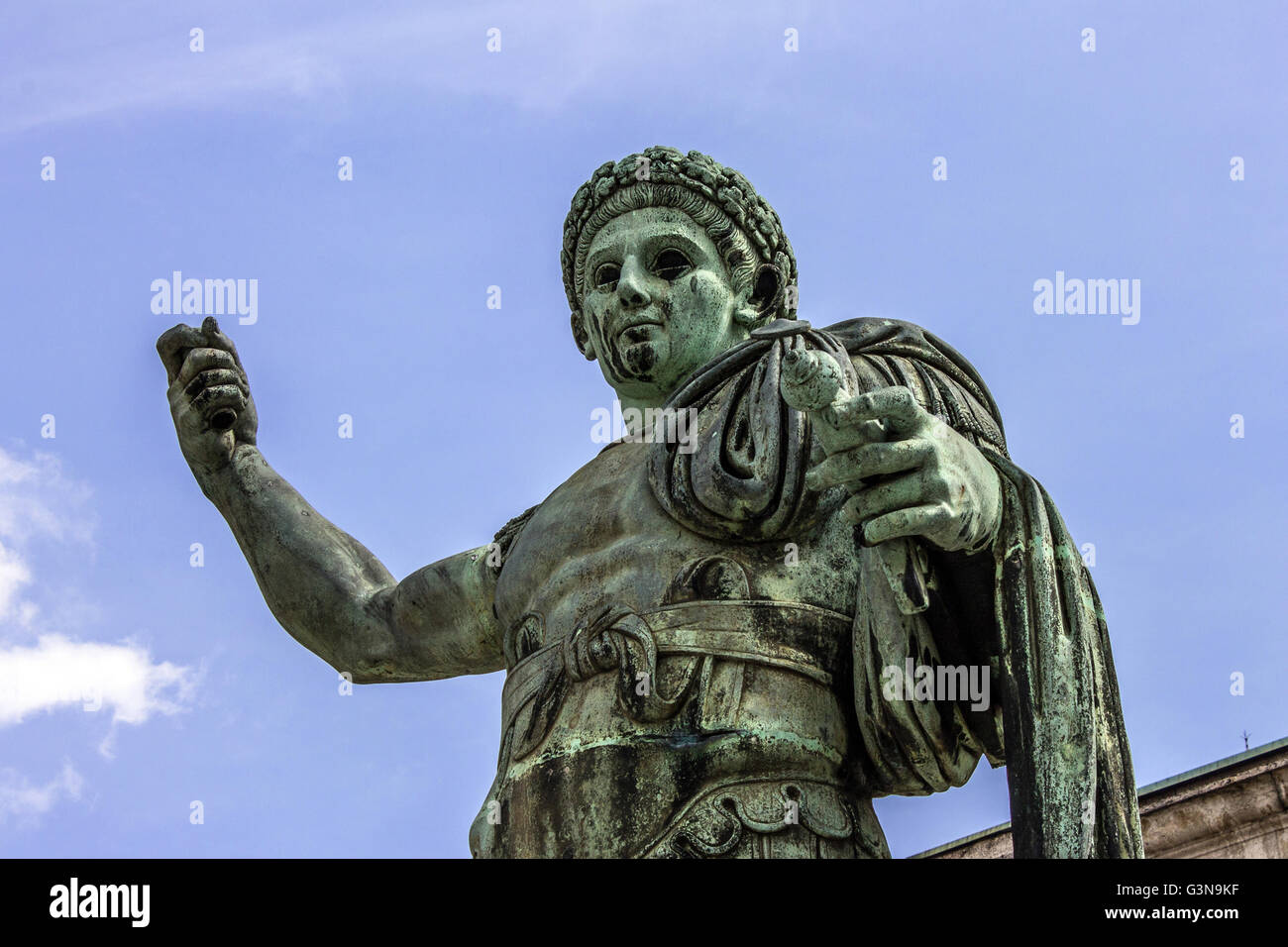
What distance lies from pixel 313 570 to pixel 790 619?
3.02m

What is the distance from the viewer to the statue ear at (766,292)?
11.6 metres

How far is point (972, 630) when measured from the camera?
9.81 meters

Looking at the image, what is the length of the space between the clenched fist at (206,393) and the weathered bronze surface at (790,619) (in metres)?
1.62

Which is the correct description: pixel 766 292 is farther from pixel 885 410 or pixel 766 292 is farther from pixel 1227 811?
pixel 1227 811

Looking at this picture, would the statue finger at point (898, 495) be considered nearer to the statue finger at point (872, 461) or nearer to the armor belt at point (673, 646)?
the statue finger at point (872, 461)

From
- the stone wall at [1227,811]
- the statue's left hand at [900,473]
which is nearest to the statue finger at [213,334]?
the statue's left hand at [900,473]

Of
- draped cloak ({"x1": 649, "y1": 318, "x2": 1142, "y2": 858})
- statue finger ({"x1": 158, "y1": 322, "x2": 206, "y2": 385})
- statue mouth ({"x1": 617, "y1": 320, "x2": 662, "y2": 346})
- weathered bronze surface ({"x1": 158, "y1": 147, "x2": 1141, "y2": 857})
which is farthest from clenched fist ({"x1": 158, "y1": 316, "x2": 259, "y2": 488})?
draped cloak ({"x1": 649, "y1": 318, "x2": 1142, "y2": 858})

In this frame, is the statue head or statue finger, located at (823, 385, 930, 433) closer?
statue finger, located at (823, 385, 930, 433)

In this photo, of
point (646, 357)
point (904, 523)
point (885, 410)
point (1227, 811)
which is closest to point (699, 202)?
point (646, 357)

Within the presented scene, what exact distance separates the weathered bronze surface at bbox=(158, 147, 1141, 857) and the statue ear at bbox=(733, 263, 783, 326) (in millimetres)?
337

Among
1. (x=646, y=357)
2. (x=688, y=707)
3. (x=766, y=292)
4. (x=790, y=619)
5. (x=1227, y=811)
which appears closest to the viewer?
(x=688, y=707)

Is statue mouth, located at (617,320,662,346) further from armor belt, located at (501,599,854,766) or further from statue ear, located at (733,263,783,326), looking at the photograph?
armor belt, located at (501,599,854,766)

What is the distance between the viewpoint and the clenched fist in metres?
11.8
